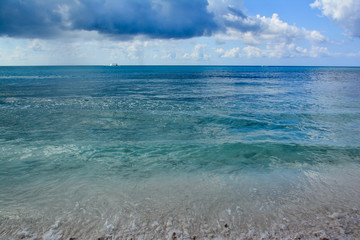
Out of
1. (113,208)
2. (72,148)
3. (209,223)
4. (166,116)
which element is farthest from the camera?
(166,116)

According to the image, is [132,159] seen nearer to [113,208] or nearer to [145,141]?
[145,141]

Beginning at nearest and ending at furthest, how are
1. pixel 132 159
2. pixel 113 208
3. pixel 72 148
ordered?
pixel 113 208, pixel 132 159, pixel 72 148

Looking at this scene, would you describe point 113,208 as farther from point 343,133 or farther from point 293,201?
point 343,133

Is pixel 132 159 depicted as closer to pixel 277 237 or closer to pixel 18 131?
pixel 277 237

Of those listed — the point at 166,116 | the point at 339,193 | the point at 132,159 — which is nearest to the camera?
the point at 339,193

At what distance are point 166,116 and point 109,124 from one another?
471 cm

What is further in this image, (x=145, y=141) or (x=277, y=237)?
(x=145, y=141)

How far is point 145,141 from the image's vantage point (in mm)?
13289

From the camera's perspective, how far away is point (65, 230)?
6082mm

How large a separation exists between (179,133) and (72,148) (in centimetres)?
Result: 618

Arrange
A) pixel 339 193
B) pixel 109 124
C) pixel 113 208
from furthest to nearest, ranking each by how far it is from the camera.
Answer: pixel 109 124, pixel 339 193, pixel 113 208

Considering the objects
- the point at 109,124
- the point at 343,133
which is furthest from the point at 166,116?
the point at 343,133

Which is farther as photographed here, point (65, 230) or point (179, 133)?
point (179, 133)

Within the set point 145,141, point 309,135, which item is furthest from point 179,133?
point 309,135
